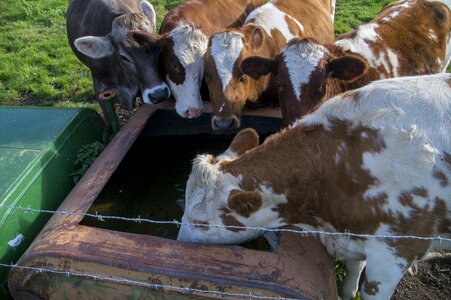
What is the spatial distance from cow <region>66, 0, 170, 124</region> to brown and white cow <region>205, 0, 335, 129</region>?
2.02ft

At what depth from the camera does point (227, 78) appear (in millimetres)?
3867

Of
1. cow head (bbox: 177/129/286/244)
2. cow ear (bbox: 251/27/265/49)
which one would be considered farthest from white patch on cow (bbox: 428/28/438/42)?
cow head (bbox: 177/129/286/244)

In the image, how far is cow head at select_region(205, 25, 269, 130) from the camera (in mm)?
3777

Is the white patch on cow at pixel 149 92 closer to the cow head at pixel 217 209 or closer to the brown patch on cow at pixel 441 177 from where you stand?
the cow head at pixel 217 209

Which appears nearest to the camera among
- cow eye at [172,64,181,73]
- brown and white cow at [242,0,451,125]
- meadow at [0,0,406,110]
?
brown and white cow at [242,0,451,125]

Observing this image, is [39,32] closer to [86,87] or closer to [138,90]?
[86,87]

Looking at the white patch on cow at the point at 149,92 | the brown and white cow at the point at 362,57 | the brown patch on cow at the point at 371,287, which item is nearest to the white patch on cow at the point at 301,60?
the brown and white cow at the point at 362,57

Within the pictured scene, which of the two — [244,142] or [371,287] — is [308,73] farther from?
[371,287]

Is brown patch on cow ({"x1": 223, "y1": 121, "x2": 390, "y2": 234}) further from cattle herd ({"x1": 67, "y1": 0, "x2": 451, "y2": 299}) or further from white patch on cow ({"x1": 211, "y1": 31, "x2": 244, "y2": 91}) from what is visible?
white patch on cow ({"x1": 211, "y1": 31, "x2": 244, "y2": 91})

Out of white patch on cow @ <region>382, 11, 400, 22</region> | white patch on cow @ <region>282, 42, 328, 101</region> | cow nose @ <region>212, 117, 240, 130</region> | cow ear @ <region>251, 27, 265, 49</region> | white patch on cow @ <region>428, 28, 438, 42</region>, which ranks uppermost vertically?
white patch on cow @ <region>282, 42, 328, 101</region>

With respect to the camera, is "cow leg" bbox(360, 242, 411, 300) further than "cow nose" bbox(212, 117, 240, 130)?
No

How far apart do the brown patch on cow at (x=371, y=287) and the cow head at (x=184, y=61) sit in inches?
83.5

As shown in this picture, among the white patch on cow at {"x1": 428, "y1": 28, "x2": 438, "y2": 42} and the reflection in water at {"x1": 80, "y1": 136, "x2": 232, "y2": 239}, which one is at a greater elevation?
the white patch on cow at {"x1": 428, "y1": 28, "x2": 438, "y2": 42}

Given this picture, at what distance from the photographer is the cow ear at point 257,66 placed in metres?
3.77
